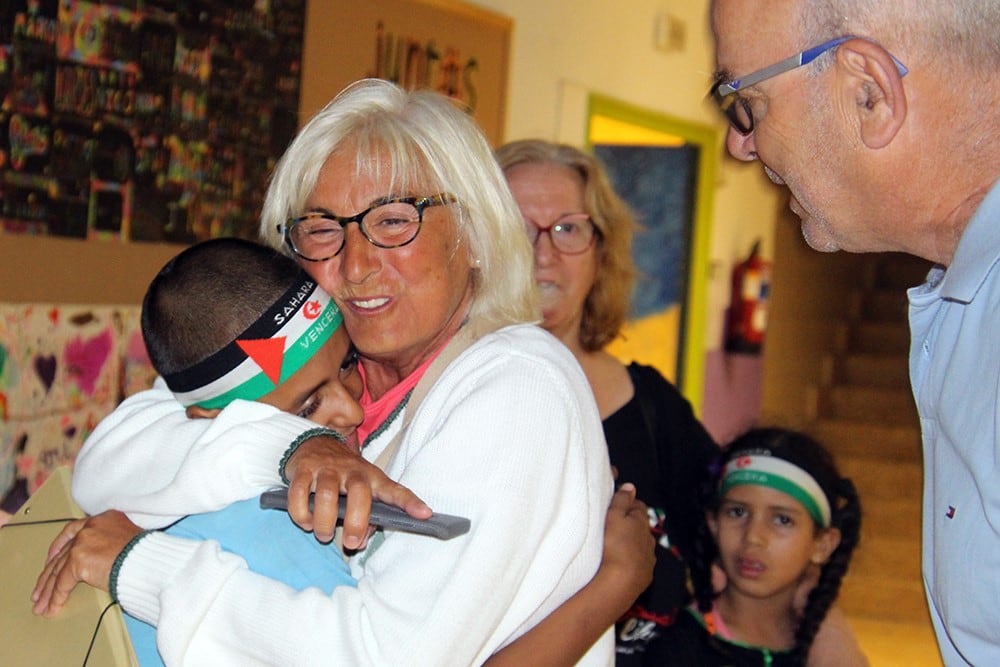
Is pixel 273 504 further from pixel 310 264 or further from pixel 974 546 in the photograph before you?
pixel 974 546

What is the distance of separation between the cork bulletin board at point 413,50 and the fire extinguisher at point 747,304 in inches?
122

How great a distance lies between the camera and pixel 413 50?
4.46 meters

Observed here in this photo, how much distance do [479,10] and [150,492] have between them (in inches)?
147

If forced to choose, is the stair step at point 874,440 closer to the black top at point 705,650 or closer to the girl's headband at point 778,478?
the girl's headband at point 778,478

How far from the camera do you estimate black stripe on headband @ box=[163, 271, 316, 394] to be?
60.5 inches

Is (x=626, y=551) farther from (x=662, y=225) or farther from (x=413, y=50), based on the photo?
(x=662, y=225)

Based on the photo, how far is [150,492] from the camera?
1.43 meters

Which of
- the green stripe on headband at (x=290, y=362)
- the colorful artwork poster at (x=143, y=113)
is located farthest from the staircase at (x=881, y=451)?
the green stripe on headband at (x=290, y=362)

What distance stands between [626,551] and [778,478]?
1333 mm

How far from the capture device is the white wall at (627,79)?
5289 millimetres

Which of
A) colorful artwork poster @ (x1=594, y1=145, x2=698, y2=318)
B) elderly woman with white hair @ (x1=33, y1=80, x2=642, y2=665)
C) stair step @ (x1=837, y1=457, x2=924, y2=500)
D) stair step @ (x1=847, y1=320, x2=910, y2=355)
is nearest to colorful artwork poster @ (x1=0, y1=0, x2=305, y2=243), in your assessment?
elderly woman with white hair @ (x1=33, y1=80, x2=642, y2=665)

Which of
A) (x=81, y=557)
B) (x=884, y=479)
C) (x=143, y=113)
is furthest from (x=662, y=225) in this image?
(x=81, y=557)

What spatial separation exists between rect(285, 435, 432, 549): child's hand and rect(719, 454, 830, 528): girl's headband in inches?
66.3

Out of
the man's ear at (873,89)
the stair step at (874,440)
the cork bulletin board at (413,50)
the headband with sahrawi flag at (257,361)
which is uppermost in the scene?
the cork bulletin board at (413,50)
